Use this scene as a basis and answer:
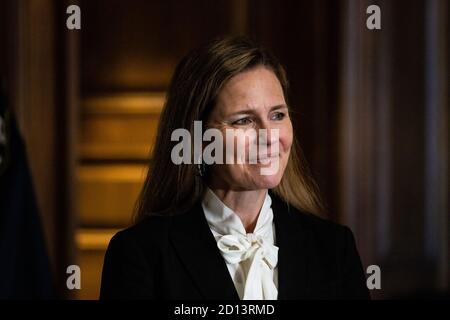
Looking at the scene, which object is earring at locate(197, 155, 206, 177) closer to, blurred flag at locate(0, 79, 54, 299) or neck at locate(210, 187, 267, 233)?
neck at locate(210, 187, 267, 233)

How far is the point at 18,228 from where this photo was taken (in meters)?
1.51

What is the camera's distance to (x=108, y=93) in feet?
6.01

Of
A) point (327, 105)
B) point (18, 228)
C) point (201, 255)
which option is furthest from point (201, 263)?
point (327, 105)

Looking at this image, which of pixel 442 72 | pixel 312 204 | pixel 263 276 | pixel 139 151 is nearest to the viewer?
pixel 263 276

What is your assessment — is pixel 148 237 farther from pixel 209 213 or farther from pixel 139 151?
pixel 139 151

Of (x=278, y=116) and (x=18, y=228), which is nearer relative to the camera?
(x=278, y=116)

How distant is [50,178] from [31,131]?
13 centimetres

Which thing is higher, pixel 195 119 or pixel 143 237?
pixel 195 119

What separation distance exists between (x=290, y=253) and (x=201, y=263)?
0.11 meters

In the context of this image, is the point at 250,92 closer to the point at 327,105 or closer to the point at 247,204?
the point at 247,204

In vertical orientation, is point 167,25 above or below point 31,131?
above

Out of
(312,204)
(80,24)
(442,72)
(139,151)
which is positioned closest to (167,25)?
(80,24)

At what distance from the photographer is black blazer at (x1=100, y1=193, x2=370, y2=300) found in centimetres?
78

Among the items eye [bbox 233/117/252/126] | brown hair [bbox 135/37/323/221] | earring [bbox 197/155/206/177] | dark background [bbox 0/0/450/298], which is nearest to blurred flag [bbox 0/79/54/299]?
dark background [bbox 0/0/450/298]
